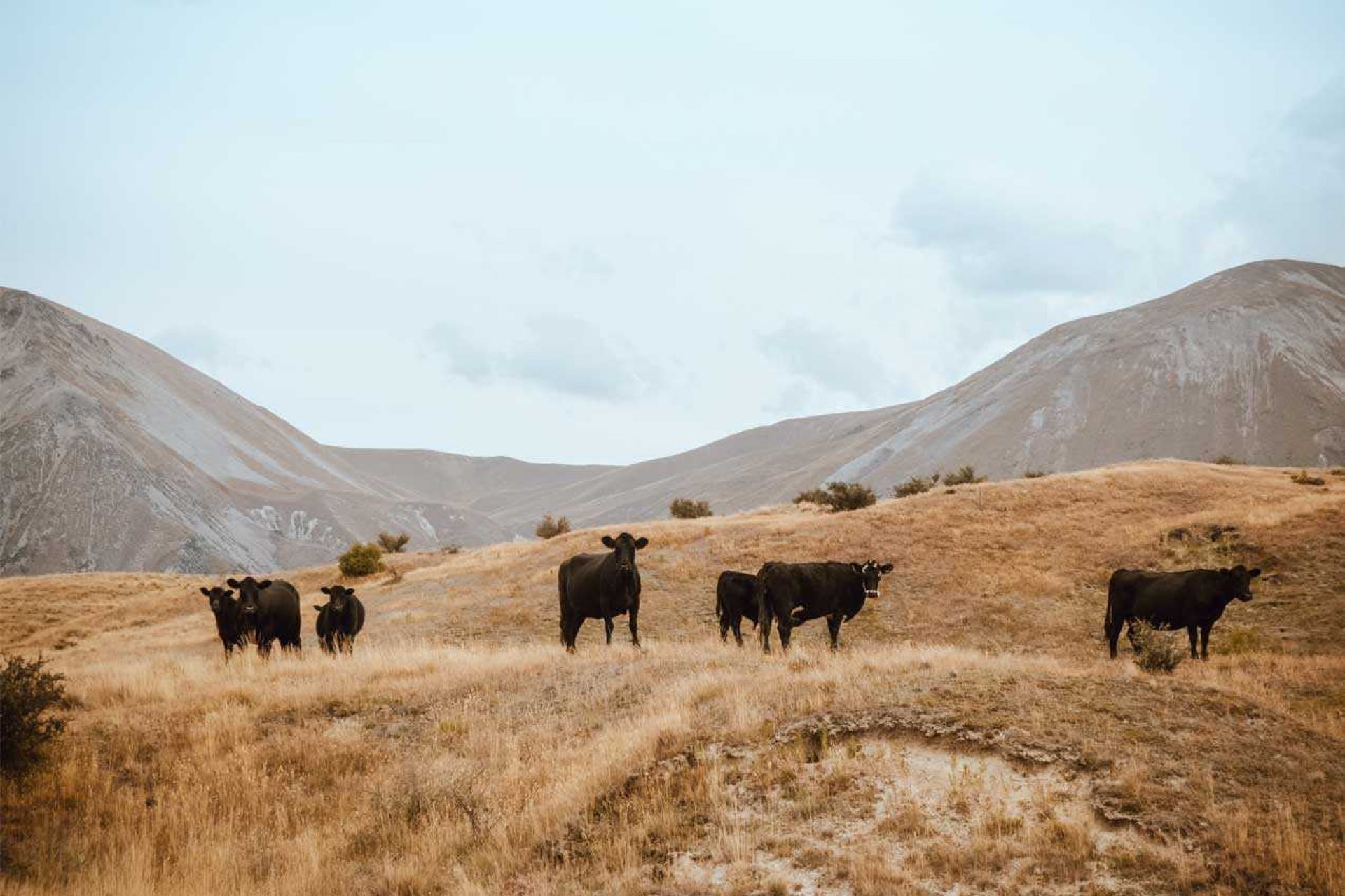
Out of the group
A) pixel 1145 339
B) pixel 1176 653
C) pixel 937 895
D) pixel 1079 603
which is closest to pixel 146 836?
pixel 937 895

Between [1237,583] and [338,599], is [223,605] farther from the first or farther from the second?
[1237,583]

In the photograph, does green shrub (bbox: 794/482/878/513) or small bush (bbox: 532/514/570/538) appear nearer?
green shrub (bbox: 794/482/878/513)

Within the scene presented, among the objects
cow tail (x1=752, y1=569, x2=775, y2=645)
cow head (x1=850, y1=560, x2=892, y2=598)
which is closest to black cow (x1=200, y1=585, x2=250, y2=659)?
cow tail (x1=752, y1=569, x2=775, y2=645)

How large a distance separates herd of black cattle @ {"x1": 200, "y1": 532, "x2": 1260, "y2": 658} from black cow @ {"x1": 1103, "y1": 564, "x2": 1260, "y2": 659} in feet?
0.05

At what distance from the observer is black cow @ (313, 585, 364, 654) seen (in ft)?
67.7

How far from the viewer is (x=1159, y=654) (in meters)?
15.9

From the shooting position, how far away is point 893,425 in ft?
602

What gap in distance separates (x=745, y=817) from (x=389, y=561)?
46823 mm

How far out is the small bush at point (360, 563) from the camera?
45594 mm

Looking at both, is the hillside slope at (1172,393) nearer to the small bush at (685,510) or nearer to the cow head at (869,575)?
the small bush at (685,510)

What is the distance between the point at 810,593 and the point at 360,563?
33.5 metres

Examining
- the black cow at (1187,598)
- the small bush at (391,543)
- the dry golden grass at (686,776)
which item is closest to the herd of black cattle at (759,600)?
the black cow at (1187,598)

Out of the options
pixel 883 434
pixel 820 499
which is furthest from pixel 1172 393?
pixel 820 499

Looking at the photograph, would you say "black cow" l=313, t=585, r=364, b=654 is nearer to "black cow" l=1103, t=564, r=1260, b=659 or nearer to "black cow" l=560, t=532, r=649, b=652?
"black cow" l=560, t=532, r=649, b=652
